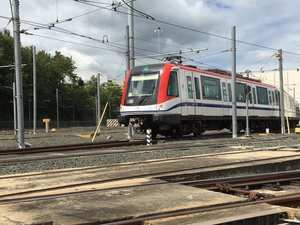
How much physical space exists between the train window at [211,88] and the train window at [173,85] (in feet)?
9.45

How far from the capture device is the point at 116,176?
11.7 meters

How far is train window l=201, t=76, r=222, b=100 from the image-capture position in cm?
2759

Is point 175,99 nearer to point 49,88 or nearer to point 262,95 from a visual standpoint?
point 262,95

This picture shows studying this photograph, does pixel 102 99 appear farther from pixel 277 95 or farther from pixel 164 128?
pixel 164 128

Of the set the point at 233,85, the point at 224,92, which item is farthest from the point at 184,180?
the point at 224,92

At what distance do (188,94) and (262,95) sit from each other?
12.8 m

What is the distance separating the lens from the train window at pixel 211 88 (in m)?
27.6

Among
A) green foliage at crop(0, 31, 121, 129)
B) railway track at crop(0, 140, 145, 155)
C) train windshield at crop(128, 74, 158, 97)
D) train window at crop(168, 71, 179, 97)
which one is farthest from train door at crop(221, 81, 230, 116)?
green foliage at crop(0, 31, 121, 129)

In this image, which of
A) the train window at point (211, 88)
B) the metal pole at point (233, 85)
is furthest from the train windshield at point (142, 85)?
the metal pole at point (233, 85)

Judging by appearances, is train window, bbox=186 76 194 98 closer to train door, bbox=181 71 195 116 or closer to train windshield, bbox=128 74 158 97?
train door, bbox=181 71 195 116

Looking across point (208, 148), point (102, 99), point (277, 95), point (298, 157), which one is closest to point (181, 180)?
point (298, 157)

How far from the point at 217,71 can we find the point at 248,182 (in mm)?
20708

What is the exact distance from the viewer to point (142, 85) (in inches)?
997

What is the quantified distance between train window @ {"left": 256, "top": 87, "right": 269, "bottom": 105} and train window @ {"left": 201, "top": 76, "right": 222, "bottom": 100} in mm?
7477
